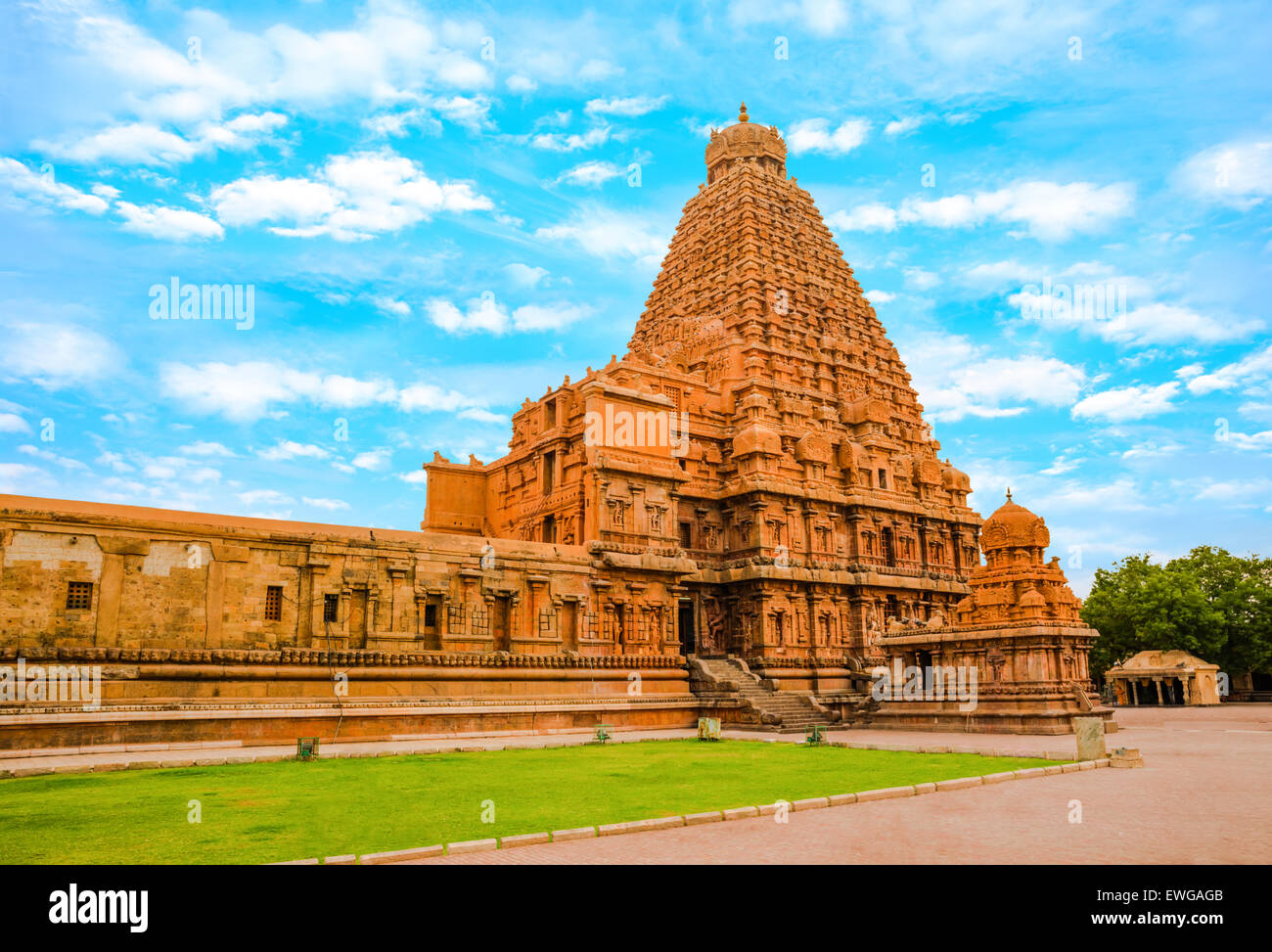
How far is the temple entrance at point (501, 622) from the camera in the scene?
32.1m

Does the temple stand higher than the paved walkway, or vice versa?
the temple

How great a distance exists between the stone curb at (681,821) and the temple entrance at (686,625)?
84.3ft

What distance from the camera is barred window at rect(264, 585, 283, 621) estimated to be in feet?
88.7

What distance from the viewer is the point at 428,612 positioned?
1201 inches

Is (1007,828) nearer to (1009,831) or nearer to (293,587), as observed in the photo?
(1009,831)

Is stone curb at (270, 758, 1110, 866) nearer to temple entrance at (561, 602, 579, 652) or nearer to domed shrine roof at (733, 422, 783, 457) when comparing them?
temple entrance at (561, 602, 579, 652)

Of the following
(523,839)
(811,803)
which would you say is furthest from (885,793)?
(523,839)

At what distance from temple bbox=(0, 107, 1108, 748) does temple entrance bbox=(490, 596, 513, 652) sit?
8 centimetres

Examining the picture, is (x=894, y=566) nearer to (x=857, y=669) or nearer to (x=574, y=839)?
(x=857, y=669)

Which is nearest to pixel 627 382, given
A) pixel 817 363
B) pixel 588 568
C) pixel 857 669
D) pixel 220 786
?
pixel 588 568

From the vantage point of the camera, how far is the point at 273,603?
27.2 m

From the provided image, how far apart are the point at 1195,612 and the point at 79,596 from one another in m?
66.1

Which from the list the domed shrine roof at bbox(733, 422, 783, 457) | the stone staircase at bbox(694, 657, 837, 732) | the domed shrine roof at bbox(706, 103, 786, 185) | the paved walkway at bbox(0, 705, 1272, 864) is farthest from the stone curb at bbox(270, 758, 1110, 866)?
the domed shrine roof at bbox(706, 103, 786, 185)

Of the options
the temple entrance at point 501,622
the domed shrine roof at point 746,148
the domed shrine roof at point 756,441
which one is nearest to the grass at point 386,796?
the temple entrance at point 501,622
